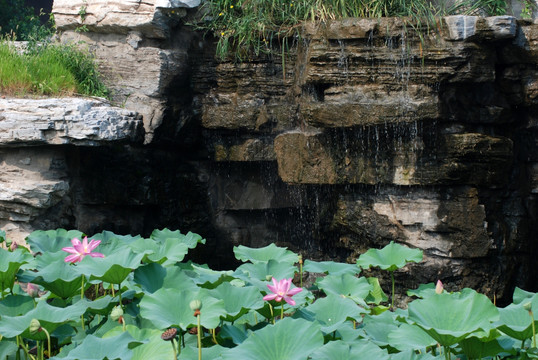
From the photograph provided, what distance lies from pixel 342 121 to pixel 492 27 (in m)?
1.42

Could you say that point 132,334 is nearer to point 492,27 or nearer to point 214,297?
point 214,297

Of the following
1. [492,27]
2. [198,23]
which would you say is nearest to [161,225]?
[198,23]

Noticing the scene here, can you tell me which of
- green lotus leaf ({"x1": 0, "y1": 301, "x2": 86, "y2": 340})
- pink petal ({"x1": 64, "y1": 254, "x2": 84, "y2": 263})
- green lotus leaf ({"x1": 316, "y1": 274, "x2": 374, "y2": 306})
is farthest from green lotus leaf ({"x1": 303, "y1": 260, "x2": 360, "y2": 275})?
green lotus leaf ({"x1": 0, "y1": 301, "x2": 86, "y2": 340})

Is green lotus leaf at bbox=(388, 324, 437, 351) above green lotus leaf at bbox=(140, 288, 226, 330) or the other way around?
the other way around

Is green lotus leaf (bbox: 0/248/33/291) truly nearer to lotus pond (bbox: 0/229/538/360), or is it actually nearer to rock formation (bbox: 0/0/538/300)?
lotus pond (bbox: 0/229/538/360)

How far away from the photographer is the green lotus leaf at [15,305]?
7.05ft

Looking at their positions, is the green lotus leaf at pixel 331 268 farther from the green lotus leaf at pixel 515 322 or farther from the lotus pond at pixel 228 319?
the green lotus leaf at pixel 515 322

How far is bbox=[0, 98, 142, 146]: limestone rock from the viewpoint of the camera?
506 cm

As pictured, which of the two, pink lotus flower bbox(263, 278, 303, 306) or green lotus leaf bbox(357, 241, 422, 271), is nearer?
pink lotus flower bbox(263, 278, 303, 306)

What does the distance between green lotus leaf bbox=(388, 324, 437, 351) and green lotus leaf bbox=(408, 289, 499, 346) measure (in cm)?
6

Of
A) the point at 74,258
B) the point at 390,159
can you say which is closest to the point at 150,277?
the point at 74,258

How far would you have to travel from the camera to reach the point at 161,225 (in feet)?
21.3

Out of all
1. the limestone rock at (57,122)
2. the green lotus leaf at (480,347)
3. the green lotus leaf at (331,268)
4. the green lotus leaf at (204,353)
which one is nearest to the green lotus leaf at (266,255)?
the green lotus leaf at (331,268)

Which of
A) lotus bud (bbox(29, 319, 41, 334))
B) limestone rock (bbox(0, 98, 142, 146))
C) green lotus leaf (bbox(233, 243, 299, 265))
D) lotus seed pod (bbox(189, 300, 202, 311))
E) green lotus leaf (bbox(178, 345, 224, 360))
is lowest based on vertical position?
green lotus leaf (bbox(233, 243, 299, 265))
